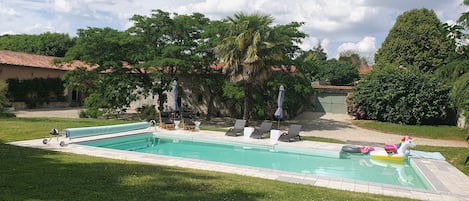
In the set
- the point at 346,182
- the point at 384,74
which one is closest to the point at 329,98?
the point at 384,74

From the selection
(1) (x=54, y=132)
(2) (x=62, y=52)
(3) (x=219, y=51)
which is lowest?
(1) (x=54, y=132)

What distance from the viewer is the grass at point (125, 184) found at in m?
6.25

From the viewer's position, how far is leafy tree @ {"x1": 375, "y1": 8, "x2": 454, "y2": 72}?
37438 millimetres

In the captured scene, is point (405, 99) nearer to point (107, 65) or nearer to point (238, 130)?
point (238, 130)

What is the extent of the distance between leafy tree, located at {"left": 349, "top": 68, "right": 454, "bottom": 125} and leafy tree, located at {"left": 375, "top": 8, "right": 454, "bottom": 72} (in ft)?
42.3

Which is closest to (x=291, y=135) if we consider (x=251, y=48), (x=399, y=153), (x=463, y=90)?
(x=399, y=153)

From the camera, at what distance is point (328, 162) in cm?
1364

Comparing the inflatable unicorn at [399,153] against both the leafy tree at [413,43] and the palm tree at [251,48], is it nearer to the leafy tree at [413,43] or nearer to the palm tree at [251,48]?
the palm tree at [251,48]

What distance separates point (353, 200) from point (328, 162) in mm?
6592

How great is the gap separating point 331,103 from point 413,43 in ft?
41.4

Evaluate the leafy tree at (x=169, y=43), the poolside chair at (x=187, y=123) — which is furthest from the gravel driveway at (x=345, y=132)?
the leafy tree at (x=169, y=43)

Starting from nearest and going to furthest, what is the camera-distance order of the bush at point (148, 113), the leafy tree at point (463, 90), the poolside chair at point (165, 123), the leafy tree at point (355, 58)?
the leafy tree at point (463, 90), the poolside chair at point (165, 123), the bush at point (148, 113), the leafy tree at point (355, 58)

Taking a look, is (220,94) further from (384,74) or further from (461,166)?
(461,166)

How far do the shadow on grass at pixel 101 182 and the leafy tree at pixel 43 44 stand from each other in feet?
162
